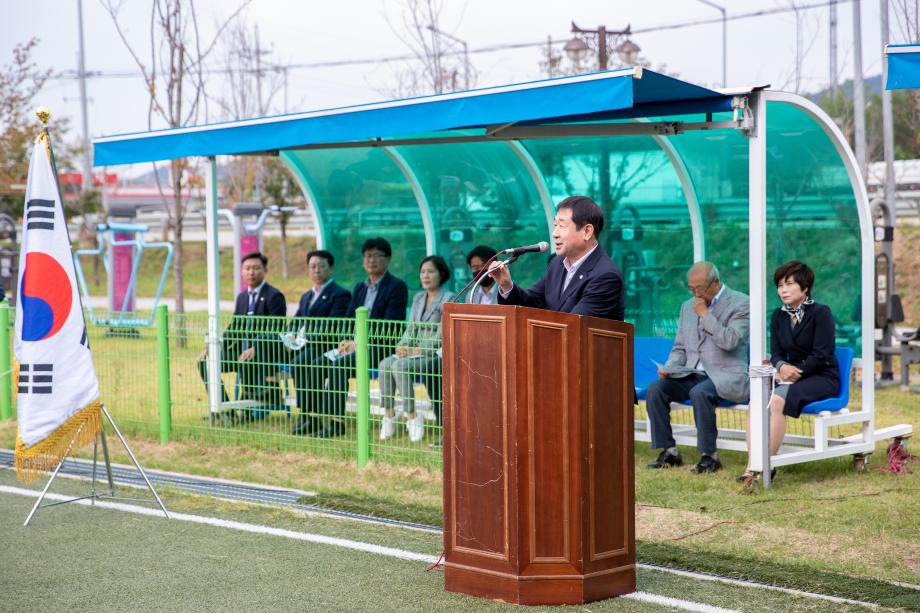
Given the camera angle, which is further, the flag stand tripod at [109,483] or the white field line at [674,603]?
the flag stand tripod at [109,483]

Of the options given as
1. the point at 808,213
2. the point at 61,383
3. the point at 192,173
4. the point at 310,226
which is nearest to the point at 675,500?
the point at 808,213

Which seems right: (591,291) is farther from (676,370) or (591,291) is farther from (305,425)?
(305,425)

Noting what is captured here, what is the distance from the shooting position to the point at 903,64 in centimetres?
515

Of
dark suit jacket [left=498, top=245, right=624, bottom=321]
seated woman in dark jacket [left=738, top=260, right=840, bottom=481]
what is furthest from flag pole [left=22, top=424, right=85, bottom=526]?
seated woman in dark jacket [left=738, top=260, right=840, bottom=481]

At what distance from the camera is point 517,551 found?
4.55 metres

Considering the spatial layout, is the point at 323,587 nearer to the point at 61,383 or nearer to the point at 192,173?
the point at 61,383

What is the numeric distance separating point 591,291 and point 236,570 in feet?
7.19

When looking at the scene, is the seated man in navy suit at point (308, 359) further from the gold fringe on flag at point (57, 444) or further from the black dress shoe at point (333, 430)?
the gold fringe on flag at point (57, 444)

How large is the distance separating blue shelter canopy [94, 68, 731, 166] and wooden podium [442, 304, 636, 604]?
77.2 inches

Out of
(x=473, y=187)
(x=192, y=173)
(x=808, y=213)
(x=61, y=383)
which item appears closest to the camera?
(x=61, y=383)

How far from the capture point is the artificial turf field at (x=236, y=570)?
4734mm

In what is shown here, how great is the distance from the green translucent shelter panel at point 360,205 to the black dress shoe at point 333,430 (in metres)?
3.15

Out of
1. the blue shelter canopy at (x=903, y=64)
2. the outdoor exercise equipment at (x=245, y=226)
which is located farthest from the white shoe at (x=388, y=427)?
the outdoor exercise equipment at (x=245, y=226)

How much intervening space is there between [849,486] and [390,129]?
3.77 metres
